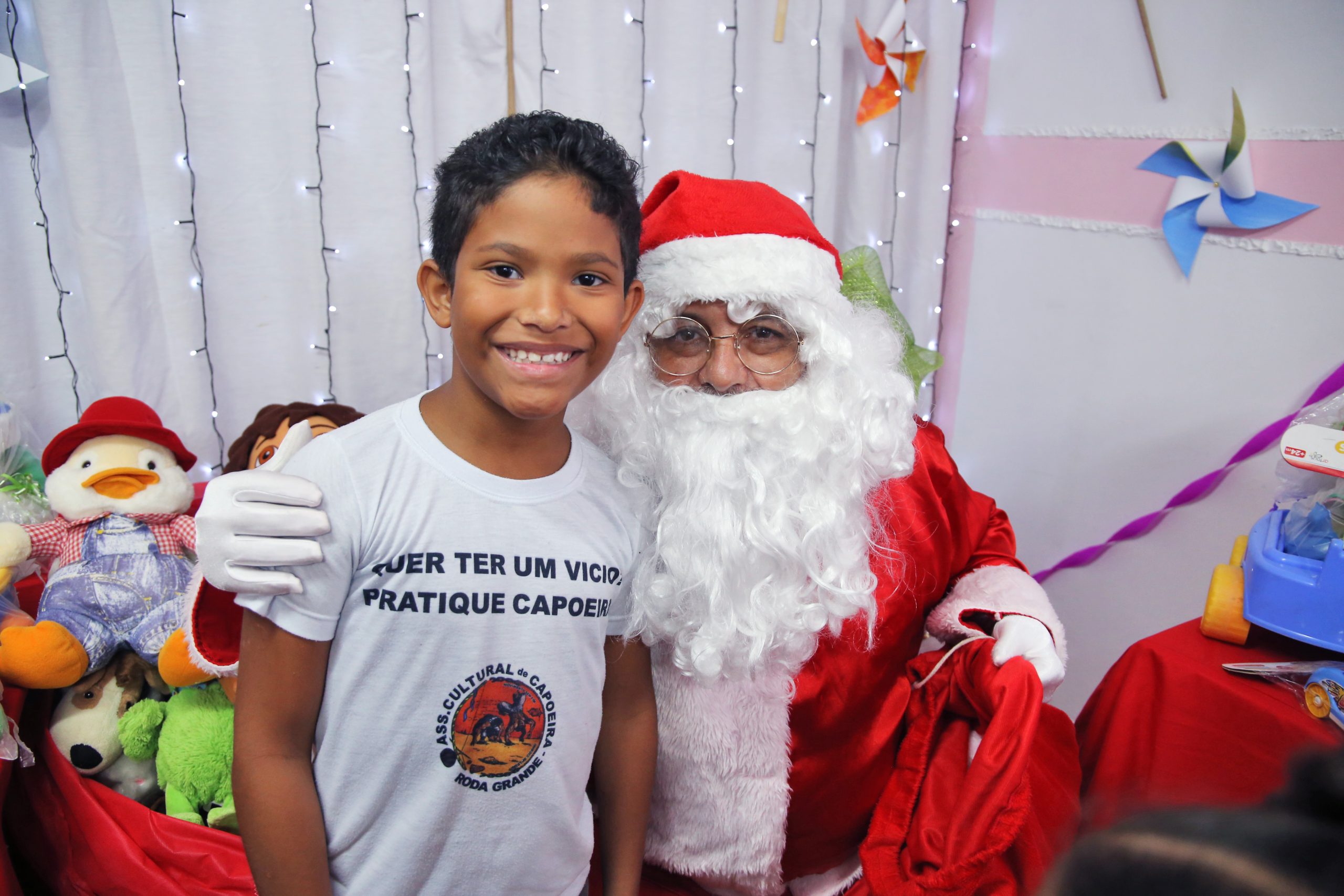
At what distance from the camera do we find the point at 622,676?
128 cm

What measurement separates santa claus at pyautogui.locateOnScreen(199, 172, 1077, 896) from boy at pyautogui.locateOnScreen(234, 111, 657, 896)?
0.28 m

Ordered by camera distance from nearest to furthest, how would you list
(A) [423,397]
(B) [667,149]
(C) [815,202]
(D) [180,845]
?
(A) [423,397] → (D) [180,845] → (B) [667,149] → (C) [815,202]

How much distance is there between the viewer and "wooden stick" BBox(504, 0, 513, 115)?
2.19 metres

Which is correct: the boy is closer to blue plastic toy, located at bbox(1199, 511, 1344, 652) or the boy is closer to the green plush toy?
the green plush toy

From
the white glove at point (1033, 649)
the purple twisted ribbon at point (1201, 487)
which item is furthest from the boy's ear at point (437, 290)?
the purple twisted ribbon at point (1201, 487)

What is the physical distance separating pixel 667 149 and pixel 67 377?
173 centimetres

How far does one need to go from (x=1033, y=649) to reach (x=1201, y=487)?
1.09 metres

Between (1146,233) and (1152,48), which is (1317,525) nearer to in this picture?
(1146,233)

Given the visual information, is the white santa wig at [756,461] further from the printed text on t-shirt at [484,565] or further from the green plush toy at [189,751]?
the green plush toy at [189,751]

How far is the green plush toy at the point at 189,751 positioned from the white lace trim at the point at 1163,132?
8.68 feet

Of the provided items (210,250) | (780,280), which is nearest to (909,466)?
(780,280)

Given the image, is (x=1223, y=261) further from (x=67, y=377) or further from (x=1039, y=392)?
(x=67, y=377)

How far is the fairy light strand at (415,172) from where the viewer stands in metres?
2.08

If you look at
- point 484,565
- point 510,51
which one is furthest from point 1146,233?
point 484,565
